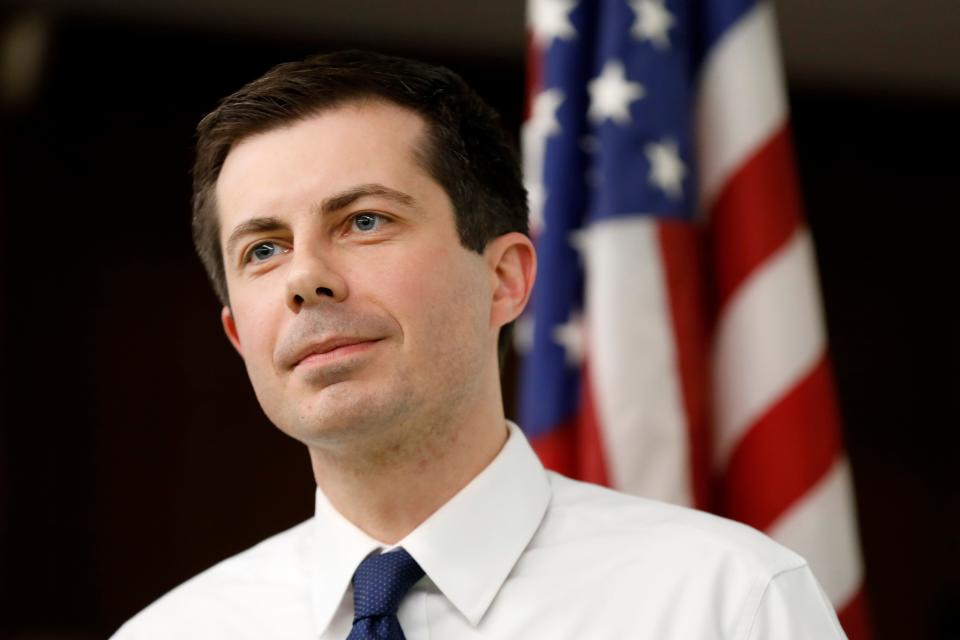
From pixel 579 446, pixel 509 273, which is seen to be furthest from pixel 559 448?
pixel 509 273

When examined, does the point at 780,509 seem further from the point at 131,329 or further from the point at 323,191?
the point at 131,329

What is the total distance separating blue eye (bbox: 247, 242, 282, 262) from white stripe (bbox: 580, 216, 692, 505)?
0.69 m

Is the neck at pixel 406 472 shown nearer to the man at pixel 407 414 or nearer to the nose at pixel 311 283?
the man at pixel 407 414

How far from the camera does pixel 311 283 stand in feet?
4.29

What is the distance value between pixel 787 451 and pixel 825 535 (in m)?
0.13

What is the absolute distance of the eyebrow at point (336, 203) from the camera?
53.5 inches

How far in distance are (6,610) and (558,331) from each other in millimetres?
2971

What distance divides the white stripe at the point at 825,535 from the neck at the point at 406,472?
62 cm

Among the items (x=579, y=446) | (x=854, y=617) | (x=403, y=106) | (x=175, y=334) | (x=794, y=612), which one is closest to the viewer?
(x=794, y=612)

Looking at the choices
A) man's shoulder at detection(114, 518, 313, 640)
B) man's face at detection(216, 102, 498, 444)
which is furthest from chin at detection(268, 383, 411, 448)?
man's shoulder at detection(114, 518, 313, 640)

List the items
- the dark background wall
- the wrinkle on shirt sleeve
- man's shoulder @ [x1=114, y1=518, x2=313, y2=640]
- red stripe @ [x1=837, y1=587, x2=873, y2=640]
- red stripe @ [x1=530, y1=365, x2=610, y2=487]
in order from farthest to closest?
the dark background wall < red stripe @ [x1=530, y1=365, x2=610, y2=487] < red stripe @ [x1=837, y1=587, x2=873, y2=640] < man's shoulder @ [x1=114, y1=518, x2=313, y2=640] < the wrinkle on shirt sleeve

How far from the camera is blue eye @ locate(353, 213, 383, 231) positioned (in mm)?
1363

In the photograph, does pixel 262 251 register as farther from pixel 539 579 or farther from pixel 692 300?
pixel 692 300

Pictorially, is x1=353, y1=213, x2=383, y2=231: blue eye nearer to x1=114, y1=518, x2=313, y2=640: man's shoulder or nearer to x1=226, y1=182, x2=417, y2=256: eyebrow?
x1=226, y1=182, x2=417, y2=256: eyebrow
